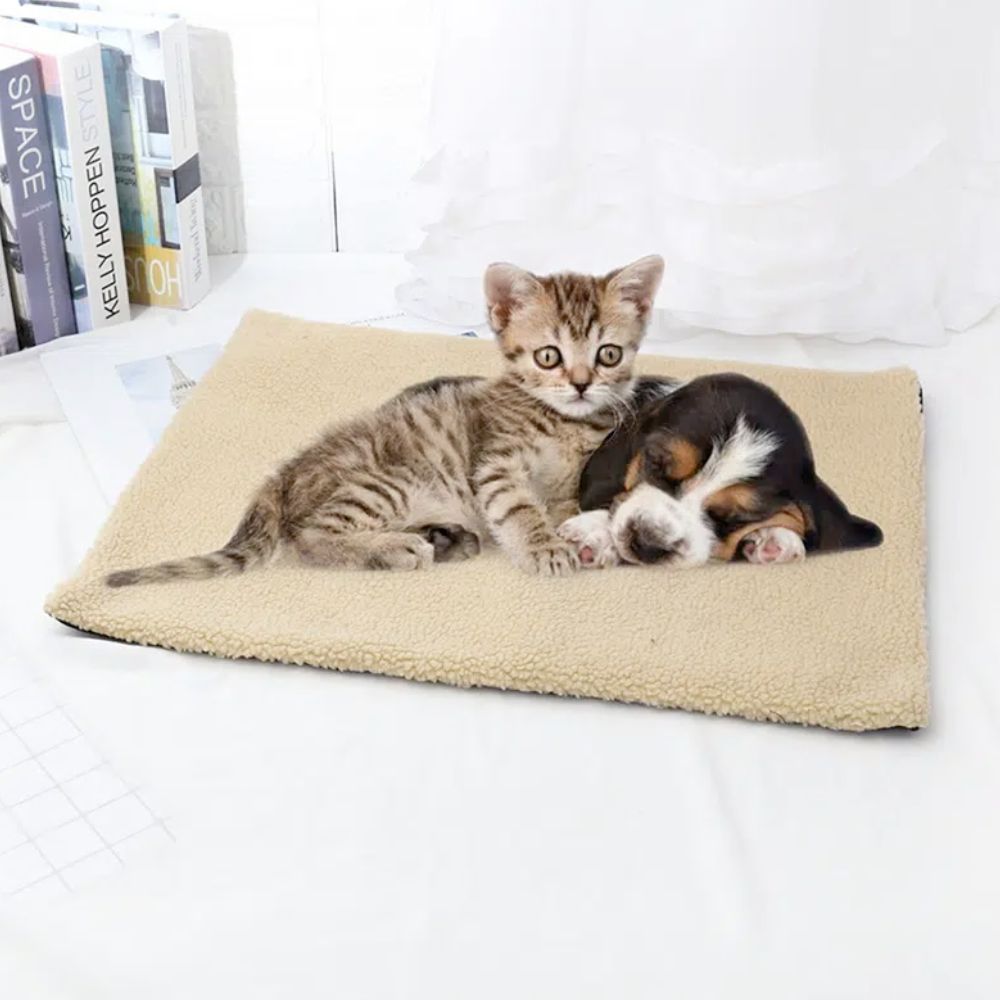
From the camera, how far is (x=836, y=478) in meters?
1.37

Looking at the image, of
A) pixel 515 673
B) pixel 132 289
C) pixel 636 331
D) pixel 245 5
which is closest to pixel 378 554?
pixel 515 673

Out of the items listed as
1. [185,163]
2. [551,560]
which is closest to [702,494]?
[551,560]

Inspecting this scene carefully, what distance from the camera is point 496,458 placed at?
1299mm

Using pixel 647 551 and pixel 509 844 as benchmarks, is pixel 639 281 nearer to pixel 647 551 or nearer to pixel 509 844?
pixel 647 551

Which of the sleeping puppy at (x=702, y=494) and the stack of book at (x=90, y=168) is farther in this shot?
the stack of book at (x=90, y=168)

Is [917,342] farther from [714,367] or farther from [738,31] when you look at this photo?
[738,31]

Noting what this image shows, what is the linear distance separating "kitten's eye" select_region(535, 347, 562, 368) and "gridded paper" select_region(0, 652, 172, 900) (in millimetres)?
527

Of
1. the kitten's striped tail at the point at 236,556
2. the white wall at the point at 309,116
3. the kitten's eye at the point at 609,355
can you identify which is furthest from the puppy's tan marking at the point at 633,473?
the white wall at the point at 309,116

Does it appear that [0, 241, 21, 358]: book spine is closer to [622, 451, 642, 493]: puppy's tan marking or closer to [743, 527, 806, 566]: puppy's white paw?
[622, 451, 642, 493]: puppy's tan marking

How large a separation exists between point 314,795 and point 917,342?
99 centimetres

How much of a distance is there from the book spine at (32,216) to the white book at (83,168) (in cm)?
1

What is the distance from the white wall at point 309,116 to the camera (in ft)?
5.63

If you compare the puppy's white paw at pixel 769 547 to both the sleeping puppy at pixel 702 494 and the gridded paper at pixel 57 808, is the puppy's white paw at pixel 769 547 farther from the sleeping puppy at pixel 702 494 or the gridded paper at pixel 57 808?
the gridded paper at pixel 57 808

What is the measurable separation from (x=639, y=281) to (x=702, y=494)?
0.22 m
